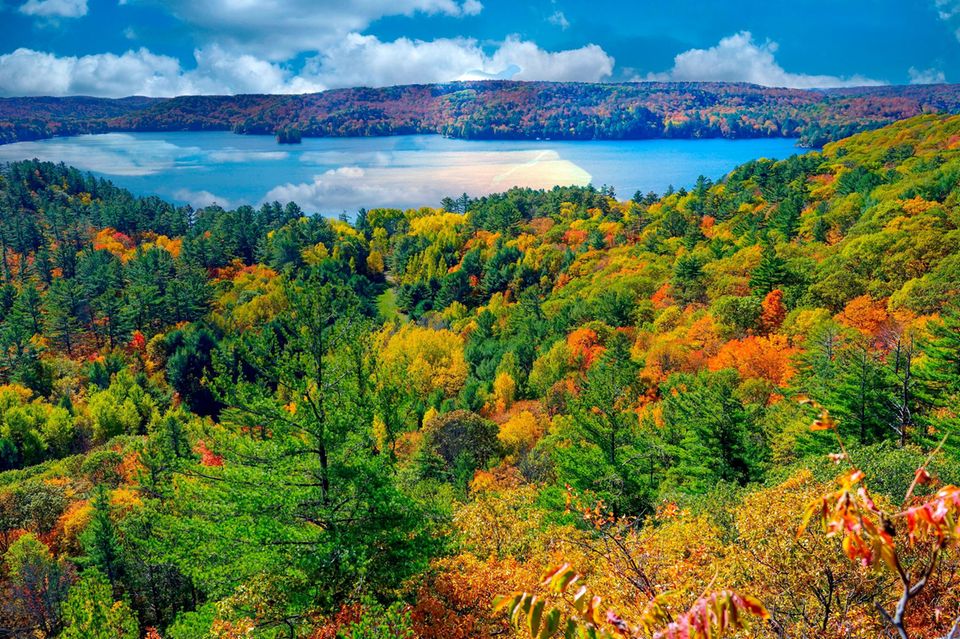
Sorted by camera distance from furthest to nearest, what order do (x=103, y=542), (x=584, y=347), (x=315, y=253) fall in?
(x=315, y=253) < (x=584, y=347) < (x=103, y=542)

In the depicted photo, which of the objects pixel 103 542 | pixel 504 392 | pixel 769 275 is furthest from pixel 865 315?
pixel 103 542

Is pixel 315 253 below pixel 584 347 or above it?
above

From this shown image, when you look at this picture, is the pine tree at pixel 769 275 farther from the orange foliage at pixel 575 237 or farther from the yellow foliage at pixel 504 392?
the orange foliage at pixel 575 237

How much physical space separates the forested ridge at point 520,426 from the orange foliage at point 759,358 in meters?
0.22

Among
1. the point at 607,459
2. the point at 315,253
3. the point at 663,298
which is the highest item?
the point at 607,459

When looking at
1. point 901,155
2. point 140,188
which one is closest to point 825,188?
point 901,155

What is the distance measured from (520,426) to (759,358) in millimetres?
16163

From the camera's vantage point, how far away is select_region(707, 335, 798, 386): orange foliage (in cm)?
3675

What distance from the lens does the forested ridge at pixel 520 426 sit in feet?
28.1

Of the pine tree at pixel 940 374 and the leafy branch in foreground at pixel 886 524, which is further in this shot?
the pine tree at pixel 940 374

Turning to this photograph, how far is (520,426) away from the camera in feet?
143

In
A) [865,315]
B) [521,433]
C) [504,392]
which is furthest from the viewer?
[504,392]

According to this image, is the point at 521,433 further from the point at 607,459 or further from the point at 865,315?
the point at 865,315

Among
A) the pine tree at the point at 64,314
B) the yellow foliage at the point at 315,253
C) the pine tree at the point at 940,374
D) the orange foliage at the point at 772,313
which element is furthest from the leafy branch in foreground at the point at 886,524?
the yellow foliage at the point at 315,253
